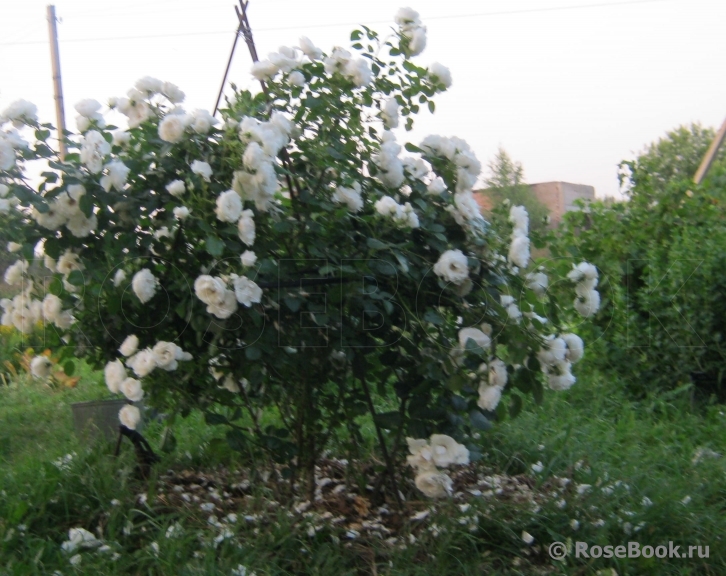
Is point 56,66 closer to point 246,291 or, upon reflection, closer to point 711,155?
point 711,155

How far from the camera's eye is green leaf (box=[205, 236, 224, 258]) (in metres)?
2.23

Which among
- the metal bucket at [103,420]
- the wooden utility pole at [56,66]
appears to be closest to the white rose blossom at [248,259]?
the metal bucket at [103,420]

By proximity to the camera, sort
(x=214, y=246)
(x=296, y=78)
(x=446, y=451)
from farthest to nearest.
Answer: (x=296, y=78) < (x=446, y=451) < (x=214, y=246)

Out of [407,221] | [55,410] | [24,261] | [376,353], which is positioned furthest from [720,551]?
[55,410]

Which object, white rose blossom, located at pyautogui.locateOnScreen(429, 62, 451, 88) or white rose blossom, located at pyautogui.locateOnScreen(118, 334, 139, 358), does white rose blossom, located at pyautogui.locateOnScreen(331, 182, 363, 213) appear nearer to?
white rose blossom, located at pyautogui.locateOnScreen(429, 62, 451, 88)

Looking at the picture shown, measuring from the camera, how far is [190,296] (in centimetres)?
248

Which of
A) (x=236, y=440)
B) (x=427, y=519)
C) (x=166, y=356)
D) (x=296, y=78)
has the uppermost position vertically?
(x=296, y=78)

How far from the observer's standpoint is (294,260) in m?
2.52

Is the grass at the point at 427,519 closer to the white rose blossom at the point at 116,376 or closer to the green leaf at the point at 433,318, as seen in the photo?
the white rose blossom at the point at 116,376

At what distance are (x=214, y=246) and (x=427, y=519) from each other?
3.95 feet

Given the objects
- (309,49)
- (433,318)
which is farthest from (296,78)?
(433,318)

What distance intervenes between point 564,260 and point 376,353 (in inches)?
28.0

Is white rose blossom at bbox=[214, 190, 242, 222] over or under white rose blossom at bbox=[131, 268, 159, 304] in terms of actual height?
over

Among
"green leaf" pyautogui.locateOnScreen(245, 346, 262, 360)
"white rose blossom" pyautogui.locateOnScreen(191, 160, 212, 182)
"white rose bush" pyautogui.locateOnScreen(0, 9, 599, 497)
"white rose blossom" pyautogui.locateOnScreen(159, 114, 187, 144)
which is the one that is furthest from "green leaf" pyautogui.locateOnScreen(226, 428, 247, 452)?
"white rose blossom" pyautogui.locateOnScreen(159, 114, 187, 144)
